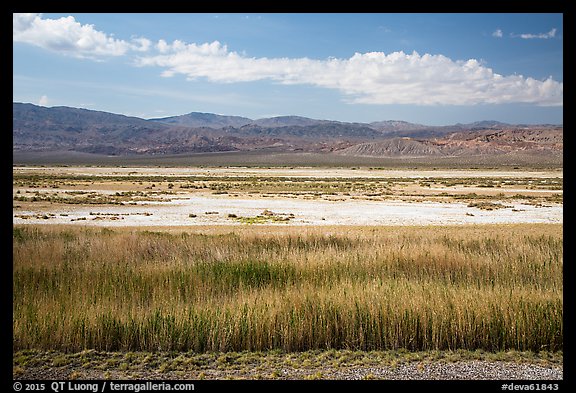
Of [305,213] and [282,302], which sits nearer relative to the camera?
[282,302]

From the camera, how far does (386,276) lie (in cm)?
1133

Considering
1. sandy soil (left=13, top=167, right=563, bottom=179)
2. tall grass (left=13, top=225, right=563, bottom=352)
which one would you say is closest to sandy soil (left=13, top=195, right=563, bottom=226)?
tall grass (left=13, top=225, right=563, bottom=352)

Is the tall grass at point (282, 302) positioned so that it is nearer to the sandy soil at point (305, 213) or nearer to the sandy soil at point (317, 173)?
the sandy soil at point (305, 213)

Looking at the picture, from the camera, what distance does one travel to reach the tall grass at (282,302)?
278 inches

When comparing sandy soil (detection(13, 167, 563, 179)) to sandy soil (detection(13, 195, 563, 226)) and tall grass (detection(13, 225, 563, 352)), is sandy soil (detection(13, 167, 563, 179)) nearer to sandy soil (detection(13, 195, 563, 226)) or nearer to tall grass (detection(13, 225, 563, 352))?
sandy soil (detection(13, 195, 563, 226))

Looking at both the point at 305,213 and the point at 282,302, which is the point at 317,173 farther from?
the point at 282,302

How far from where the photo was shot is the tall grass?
7.05 m

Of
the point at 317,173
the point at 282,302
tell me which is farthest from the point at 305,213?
the point at 317,173

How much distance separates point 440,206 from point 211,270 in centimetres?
3286

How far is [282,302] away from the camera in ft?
26.8

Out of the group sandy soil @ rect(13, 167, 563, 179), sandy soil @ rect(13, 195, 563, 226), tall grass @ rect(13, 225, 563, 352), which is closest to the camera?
tall grass @ rect(13, 225, 563, 352)

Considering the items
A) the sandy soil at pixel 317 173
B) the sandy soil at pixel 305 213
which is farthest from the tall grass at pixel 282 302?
the sandy soil at pixel 317 173
